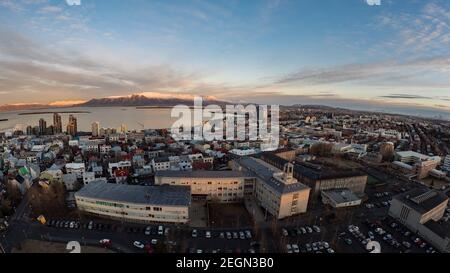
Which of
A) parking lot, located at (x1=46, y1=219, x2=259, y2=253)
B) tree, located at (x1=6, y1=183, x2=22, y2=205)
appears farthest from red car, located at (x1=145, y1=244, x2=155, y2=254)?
tree, located at (x1=6, y1=183, x2=22, y2=205)

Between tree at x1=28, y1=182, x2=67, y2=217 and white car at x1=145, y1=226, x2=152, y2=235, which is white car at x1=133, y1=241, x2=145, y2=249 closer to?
white car at x1=145, y1=226, x2=152, y2=235

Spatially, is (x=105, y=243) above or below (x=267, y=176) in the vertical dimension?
below

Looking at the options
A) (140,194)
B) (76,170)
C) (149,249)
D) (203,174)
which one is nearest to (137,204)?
(140,194)

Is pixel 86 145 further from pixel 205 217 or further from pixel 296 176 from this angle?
pixel 296 176

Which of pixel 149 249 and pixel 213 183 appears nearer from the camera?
pixel 149 249

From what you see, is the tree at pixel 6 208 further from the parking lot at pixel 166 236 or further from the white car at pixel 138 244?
the white car at pixel 138 244

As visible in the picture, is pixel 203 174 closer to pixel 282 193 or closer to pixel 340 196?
pixel 282 193
